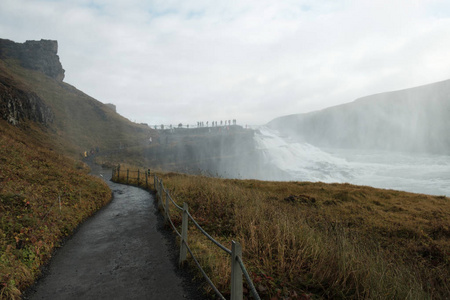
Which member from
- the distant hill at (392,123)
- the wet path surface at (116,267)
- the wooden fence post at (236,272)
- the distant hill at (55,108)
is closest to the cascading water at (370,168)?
the distant hill at (392,123)

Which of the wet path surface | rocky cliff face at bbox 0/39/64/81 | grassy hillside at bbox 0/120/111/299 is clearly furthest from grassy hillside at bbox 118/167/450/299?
rocky cliff face at bbox 0/39/64/81

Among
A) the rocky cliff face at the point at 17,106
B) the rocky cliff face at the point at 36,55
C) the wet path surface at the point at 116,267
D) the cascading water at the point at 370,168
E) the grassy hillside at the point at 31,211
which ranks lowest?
the cascading water at the point at 370,168

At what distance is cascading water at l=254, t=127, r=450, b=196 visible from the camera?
219ft

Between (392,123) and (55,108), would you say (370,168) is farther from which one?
(55,108)

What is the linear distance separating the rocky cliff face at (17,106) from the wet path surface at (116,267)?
94.7ft

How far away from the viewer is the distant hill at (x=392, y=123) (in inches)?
4377

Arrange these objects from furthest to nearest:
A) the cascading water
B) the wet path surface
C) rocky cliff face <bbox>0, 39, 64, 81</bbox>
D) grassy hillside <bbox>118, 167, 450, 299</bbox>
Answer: rocky cliff face <bbox>0, 39, 64, 81</bbox>, the cascading water, the wet path surface, grassy hillside <bbox>118, 167, 450, 299</bbox>

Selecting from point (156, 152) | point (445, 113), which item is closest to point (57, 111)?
point (156, 152)

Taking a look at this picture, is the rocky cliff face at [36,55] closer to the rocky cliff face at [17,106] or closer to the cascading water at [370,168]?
the rocky cliff face at [17,106]

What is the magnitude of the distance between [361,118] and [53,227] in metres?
167

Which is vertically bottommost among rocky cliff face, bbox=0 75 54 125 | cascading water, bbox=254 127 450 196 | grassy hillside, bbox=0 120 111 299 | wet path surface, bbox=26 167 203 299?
cascading water, bbox=254 127 450 196

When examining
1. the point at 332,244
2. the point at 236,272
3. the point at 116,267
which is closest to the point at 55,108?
the point at 116,267

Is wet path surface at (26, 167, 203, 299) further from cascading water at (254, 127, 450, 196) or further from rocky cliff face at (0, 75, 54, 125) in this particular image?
cascading water at (254, 127, 450, 196)

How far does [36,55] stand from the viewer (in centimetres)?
9406
